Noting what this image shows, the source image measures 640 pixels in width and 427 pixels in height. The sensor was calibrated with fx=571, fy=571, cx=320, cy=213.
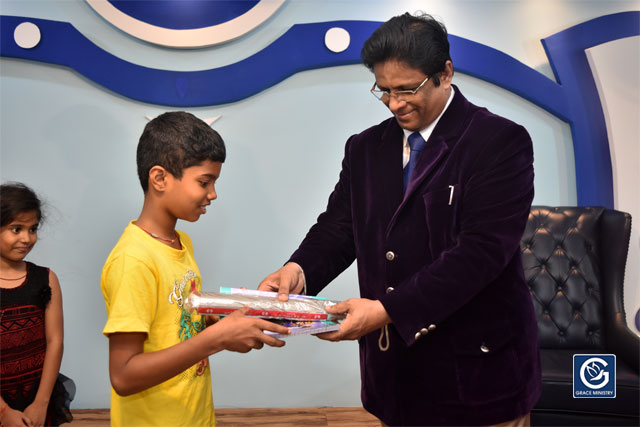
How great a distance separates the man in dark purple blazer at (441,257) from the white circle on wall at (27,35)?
205 centimetres

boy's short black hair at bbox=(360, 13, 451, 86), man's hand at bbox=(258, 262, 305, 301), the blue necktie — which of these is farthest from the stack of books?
boy's short black hair at bbox=(360, 13, 451, 86)

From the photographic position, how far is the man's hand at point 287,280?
147 cm

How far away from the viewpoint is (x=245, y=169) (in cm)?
286

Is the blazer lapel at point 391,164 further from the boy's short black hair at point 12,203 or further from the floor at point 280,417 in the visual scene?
the floor at point 280,417

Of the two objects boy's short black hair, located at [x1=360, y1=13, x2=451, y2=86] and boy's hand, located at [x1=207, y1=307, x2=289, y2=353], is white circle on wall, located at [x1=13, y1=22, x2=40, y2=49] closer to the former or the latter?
boy's short black hair, located at [x1=360, y1=13, x2=451, y2=86]

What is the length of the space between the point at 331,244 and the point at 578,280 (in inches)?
65.0

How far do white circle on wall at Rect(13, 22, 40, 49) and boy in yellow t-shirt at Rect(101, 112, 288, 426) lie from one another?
1.74 meters

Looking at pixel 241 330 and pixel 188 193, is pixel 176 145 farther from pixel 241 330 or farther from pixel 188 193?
pixel 241 330

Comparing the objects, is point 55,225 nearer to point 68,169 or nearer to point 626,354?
point 68,169

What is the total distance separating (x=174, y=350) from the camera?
123 centimetres

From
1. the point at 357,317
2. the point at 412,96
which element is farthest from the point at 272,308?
the point at 412,96

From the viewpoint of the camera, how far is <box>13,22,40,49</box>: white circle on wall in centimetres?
276

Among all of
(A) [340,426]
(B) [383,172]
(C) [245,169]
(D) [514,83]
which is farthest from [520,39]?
(A) [340,426]

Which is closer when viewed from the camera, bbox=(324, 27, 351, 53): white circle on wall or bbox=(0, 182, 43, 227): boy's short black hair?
bbox=(0, 182, 43, 227): boy's short black hair
